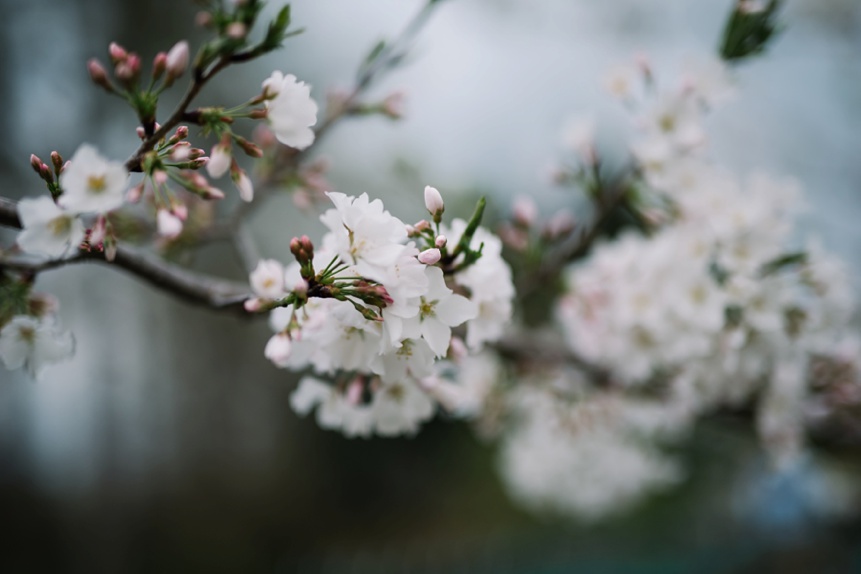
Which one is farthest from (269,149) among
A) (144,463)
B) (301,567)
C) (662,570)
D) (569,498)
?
(144,463)

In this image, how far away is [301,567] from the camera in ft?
16.1

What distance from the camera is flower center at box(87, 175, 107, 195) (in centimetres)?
57

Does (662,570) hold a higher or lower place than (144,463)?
lower

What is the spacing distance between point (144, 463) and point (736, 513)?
617cm

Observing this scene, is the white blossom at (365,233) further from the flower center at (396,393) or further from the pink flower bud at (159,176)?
the flower center at (396,393)

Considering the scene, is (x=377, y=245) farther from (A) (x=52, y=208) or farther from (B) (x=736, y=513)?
(B) (x=736, y=513)

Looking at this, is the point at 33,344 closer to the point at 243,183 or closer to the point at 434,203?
the point at 243,183

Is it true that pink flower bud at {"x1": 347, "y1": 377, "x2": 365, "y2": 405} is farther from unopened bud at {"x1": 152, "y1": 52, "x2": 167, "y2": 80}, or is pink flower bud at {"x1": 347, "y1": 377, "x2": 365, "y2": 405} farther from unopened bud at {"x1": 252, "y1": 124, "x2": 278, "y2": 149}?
unopened bud at {"x1": 252, "y1": 124, "x2": 278, "y2": 149}

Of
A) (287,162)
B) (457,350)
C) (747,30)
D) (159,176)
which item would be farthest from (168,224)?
(747,30)

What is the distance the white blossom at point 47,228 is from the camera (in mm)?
593

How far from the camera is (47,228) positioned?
1.98 feet

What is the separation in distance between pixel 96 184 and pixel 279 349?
0.26 meters

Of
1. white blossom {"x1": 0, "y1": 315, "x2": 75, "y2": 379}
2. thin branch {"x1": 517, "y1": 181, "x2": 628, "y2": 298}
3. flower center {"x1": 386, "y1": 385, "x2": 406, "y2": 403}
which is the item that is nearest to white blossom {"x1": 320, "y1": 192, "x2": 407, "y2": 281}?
flower center {"x1": 386, "y1": 385, "x2": 406, "y2": 403}

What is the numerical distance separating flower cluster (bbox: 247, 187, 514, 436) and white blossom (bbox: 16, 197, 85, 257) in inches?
8.0
